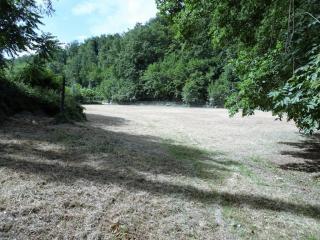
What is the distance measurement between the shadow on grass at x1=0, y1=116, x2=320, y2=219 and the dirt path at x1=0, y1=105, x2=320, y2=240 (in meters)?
0.02

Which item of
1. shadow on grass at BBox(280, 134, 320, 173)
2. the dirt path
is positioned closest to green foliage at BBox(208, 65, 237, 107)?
shadow on grass at BBox(280, 134, 320, 173)

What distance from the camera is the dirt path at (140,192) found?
3.99 m

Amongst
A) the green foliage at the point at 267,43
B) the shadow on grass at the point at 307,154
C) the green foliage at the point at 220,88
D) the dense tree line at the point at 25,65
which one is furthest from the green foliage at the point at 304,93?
the green foliage at the point at 220,88

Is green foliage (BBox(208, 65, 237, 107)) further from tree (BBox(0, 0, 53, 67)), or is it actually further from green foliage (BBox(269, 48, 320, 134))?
green foliage (BBox(269, 48, 320, 134))

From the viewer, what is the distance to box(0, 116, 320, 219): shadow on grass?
5.31 m

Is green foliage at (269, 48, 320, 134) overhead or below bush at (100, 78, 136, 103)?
overhead

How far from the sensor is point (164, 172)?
253 inches

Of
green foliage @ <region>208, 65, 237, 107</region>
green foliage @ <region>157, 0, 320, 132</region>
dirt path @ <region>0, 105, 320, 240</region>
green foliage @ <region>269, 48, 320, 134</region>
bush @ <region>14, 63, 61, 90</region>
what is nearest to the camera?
dirt path @ <region>0, 105, 320, 240</region>

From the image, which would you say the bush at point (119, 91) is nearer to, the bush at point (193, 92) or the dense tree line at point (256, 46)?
the bush at point (193, 92)

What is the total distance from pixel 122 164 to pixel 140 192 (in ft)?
4.99

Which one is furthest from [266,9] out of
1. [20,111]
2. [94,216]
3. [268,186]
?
[94,216]

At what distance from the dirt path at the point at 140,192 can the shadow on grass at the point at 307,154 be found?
0.09 meters

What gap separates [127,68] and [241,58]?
68.7 m

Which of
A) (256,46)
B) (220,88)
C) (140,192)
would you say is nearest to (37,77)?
(256,46)
